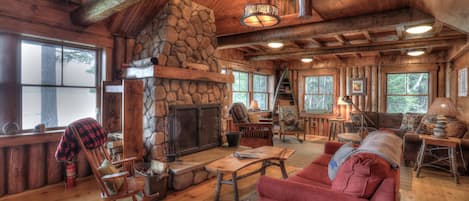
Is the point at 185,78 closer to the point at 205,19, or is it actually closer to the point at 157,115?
the point at 157,115

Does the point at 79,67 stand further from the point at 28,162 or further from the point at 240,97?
the point at 240,97

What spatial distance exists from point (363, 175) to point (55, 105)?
12.2 feet

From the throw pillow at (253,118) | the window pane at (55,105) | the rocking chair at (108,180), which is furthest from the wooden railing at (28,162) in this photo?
the throw pillow at (253,118)

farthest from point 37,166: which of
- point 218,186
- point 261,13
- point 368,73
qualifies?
point 368,73

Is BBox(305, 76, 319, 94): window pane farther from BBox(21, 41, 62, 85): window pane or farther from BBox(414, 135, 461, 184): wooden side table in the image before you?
BBox(21, 41, 62, 85): window pane

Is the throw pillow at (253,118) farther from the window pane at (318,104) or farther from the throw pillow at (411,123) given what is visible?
the throw pillow at (411,123)

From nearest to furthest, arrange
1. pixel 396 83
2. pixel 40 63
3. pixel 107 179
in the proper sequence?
pixel 107 179
pixel 40 63
pixel 396 83

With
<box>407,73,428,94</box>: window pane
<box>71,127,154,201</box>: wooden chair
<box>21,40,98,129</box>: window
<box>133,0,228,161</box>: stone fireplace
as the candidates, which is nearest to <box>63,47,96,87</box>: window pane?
<box>21,40,98,129</box>: window

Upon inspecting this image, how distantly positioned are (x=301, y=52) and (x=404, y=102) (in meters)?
3.23

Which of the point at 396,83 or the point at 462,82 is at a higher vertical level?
the point at 396,83

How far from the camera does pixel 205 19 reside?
4.27 metres

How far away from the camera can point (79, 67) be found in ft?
11.8

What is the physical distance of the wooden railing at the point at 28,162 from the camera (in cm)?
288

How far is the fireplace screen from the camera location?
11.9ft
